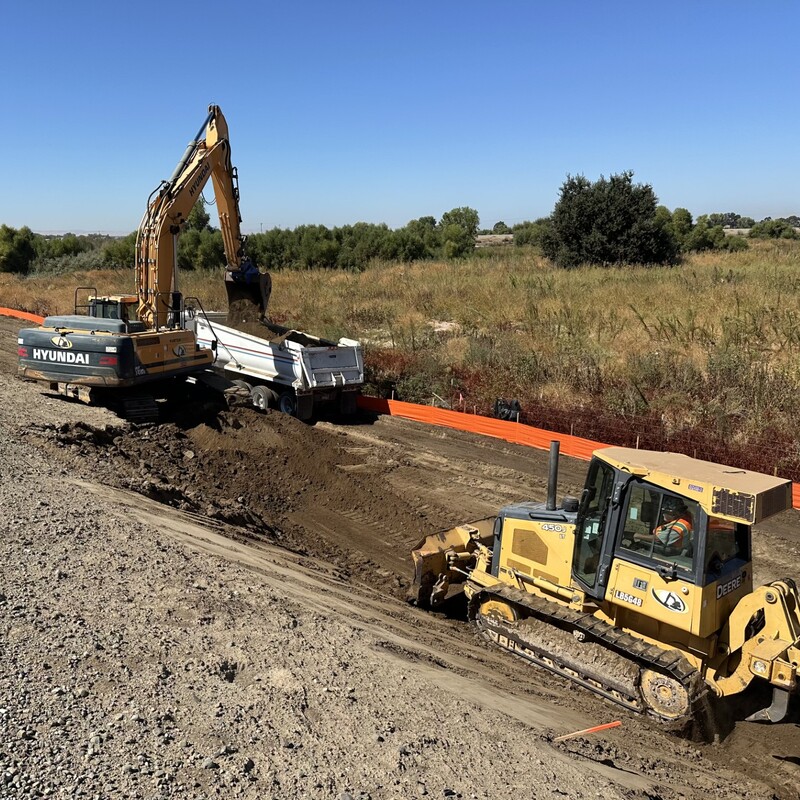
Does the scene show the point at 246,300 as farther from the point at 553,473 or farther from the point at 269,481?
the point at 553,473

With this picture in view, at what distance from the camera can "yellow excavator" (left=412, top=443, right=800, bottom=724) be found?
232 inches

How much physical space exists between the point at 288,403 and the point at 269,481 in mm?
3922

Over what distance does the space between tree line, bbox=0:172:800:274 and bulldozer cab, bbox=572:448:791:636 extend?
2727cm

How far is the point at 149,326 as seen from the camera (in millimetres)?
14594

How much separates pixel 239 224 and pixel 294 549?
28.8 ft

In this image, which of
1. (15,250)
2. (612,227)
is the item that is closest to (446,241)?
(612,227)

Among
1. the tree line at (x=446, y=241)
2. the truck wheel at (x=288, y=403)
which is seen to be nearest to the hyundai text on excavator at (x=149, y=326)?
the truck wheel at (x=288, y=403)

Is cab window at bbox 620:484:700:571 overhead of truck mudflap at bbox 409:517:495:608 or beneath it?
overhead

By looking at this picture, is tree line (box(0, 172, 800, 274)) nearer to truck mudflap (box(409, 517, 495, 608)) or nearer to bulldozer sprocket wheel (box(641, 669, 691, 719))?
truck mudflap (box(409, 517, 495, 608))

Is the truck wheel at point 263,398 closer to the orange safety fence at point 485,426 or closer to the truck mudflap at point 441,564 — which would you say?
the orange safety fence at point 485,426

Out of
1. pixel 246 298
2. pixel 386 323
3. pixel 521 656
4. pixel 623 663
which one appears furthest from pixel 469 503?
pixel 386 323

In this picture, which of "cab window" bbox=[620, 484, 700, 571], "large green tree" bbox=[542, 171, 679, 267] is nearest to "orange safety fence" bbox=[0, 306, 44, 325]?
"large green tree" bbox=[542, 171, 679, 267]

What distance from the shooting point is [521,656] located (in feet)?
23.9

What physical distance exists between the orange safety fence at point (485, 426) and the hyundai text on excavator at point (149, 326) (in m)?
4.37
